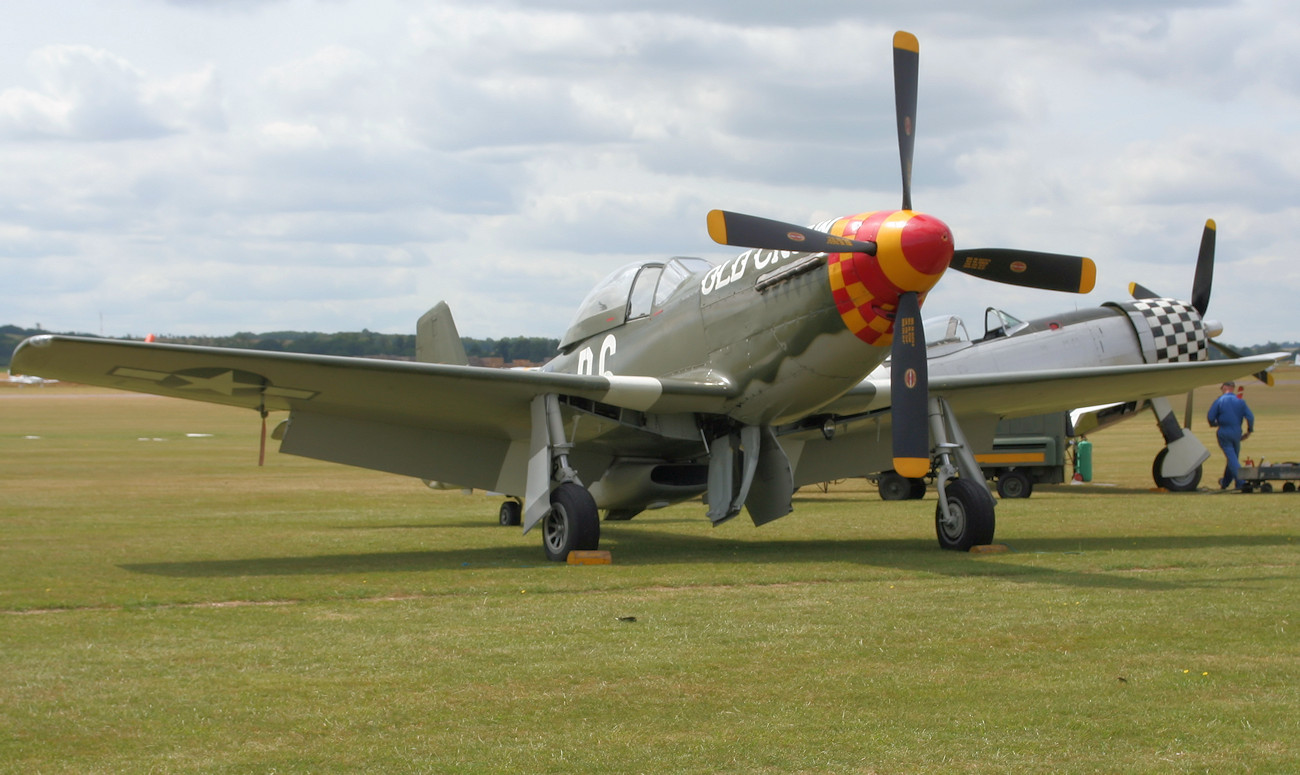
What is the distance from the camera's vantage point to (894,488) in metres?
19.0

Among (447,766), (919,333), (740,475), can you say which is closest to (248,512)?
(740,475)

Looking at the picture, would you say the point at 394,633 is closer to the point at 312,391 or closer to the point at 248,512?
the point at 312,391

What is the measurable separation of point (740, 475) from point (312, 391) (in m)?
3.69

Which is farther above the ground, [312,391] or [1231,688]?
[312,391]

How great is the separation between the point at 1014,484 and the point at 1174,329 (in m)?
3.21

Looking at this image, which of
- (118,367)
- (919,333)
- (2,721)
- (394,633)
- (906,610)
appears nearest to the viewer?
(2,721)

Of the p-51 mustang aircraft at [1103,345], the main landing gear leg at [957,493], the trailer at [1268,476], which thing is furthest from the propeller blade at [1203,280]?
the main landing gear leg at [957,493]

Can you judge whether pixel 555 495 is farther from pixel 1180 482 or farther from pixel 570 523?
pixel 1180 482

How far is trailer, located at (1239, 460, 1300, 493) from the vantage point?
1700 centimetres

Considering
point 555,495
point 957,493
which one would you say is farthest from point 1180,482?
point 555,495

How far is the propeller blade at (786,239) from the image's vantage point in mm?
8375

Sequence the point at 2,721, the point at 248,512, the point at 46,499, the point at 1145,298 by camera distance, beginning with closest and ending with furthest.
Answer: the point at 2,721
the point at 248,512
the point at 46,499
the point at 1145,298

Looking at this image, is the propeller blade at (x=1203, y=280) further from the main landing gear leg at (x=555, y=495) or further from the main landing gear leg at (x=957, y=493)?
the main landing gear leg at (x=555, y=495)

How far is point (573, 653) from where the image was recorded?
5680mm
